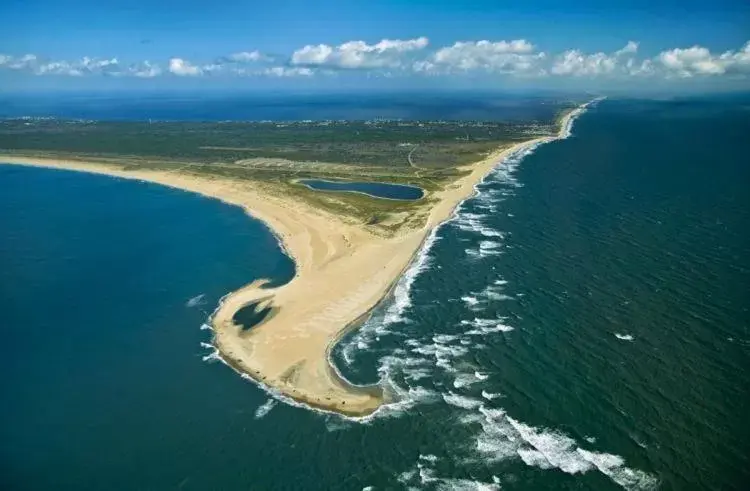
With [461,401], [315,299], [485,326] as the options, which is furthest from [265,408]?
[485,326]

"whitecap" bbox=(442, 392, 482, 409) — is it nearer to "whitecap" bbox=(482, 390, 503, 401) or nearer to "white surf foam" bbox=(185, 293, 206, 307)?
"whitecap" bbox=(482, 390, 503, 401)

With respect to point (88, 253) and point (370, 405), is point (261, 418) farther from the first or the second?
point (88, 253)

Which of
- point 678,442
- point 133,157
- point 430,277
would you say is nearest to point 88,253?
point 430,277

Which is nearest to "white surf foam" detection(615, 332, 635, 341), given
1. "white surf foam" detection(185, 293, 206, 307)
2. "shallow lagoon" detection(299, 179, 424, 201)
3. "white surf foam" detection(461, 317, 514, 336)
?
"white surf foam" detection(461, 317, 514, 336)

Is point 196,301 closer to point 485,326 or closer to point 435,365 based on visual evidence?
point 435,365

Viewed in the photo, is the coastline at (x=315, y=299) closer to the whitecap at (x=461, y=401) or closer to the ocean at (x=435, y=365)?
the ocean at (x=435, y=365)

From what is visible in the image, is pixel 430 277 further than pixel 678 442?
Yes

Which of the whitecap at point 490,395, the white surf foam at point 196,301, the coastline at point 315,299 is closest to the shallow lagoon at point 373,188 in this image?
the coastline at point 315,299
